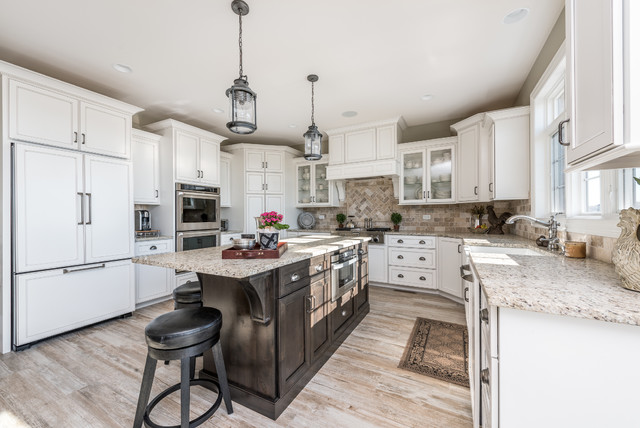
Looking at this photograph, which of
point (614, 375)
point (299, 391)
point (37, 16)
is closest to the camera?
point (614, 375)

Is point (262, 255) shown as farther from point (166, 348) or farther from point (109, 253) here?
point (109, 253)

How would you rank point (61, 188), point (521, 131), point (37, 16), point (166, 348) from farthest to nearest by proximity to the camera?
point (521, 131)
point (61, 188)
point (37, 16)
point (166, 348)

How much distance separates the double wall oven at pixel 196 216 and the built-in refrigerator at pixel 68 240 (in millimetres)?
649

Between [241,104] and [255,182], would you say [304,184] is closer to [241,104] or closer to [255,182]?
[255,182]

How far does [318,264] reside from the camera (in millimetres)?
2025

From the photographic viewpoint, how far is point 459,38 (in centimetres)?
226

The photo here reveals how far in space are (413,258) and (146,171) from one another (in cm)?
401

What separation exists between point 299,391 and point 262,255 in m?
0.99

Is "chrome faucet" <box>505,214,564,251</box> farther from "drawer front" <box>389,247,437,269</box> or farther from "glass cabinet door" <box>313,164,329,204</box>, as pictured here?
"glass cabinet door" <box>313,164,329,204</box>

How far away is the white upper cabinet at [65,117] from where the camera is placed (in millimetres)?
2369

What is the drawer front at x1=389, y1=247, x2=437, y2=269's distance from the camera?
382cm

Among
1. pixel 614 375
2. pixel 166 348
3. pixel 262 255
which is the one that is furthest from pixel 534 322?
pixel 166 348

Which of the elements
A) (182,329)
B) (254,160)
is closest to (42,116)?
(182,329)

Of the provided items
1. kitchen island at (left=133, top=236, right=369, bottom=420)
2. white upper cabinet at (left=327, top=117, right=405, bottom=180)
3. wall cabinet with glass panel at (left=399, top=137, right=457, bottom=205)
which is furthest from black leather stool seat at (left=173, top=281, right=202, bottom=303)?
wall cabinet with glass panel at (left=399, top=137, right=457, bottom=205)
